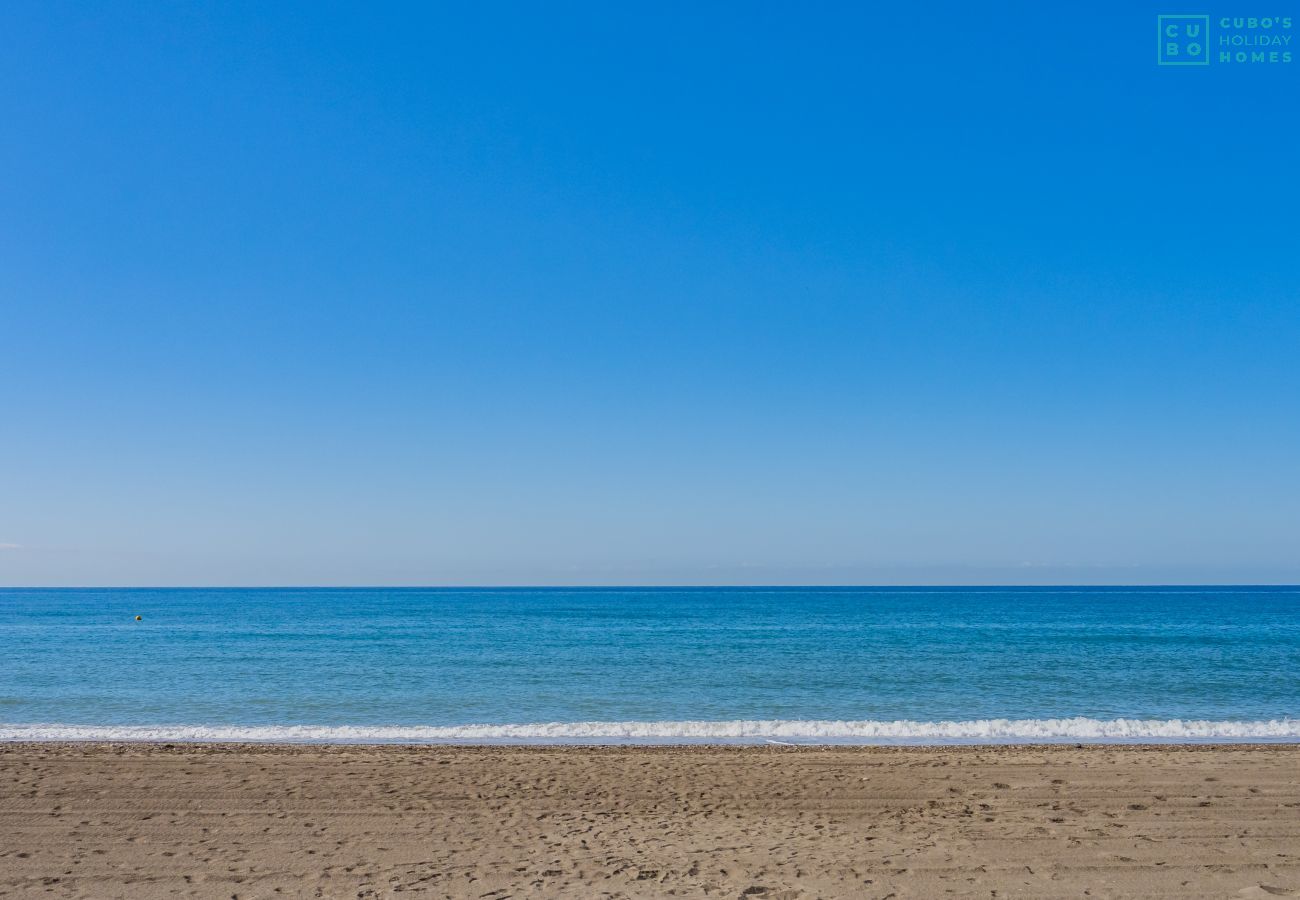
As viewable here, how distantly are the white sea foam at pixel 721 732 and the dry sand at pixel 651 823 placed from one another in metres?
2.33

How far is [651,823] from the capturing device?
402 inches

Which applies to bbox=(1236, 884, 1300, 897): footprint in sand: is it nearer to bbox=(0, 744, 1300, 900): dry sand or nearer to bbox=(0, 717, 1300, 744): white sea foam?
bbox=(0, 744, 1300, 900): dry sand

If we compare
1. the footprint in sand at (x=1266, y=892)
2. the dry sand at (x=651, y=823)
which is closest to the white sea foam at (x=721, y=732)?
the dry sand at (x=651, y=823)

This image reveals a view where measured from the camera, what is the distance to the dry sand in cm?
808

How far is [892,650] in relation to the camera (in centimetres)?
3753

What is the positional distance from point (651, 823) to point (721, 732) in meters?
7.68

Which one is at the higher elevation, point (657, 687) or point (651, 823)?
point (651, 823)

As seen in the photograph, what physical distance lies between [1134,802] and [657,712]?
11.4 meters

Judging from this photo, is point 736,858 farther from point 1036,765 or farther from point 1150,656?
point 1150,656

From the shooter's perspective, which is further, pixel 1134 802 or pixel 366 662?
pixel 366 662

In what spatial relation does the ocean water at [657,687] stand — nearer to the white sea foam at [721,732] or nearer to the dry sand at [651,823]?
the white sea foam at [721,732]

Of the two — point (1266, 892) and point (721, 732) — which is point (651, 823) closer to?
point (1266, 892)

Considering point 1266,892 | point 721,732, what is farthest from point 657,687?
point 1266,892

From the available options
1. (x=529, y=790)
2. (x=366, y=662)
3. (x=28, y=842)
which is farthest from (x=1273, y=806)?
(x=366, y=662)
